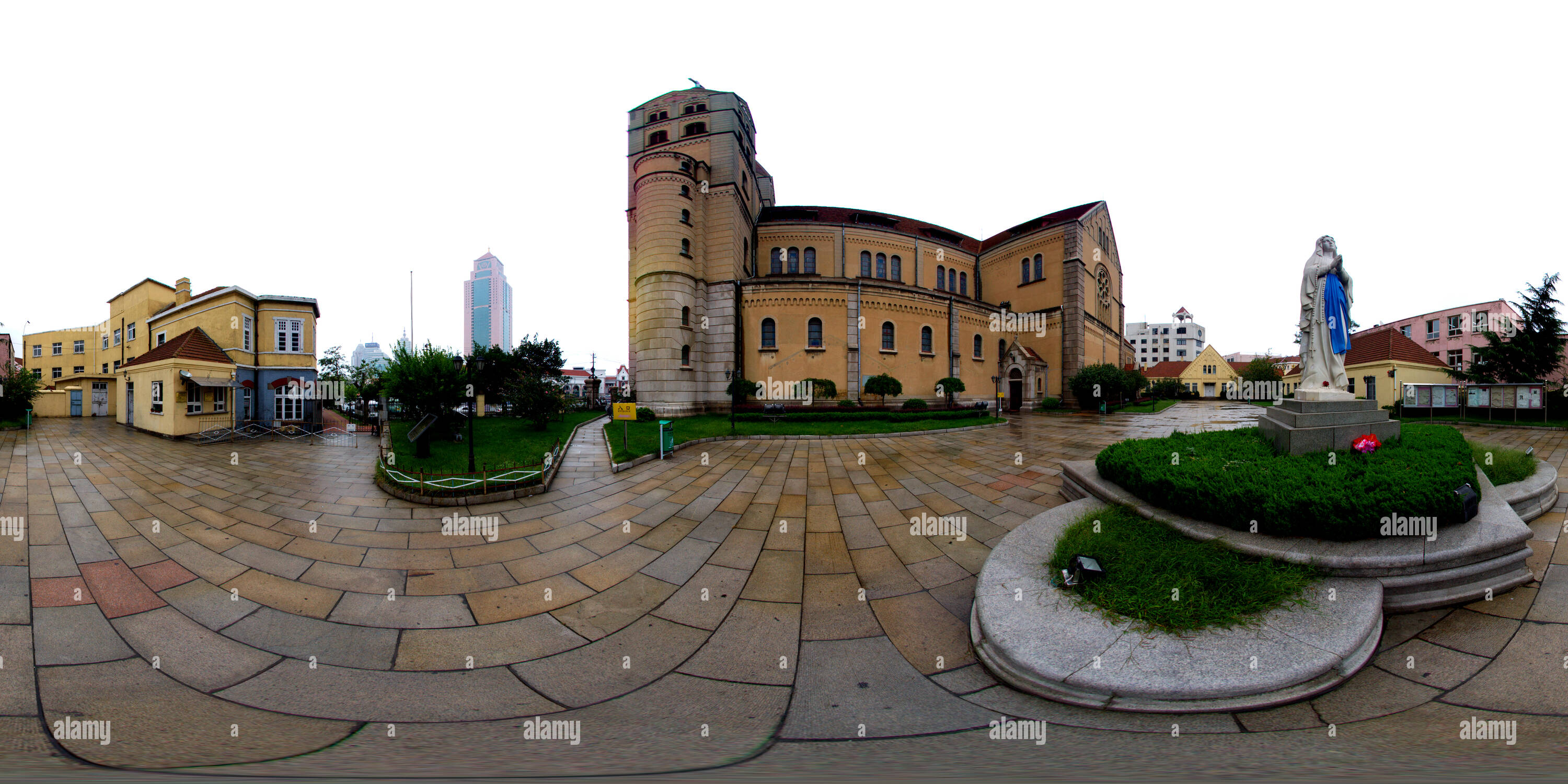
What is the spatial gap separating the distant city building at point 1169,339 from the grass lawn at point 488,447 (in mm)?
117585

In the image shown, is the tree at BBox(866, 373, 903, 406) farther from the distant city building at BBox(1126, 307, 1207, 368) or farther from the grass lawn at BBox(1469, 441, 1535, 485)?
the distant city building at BBox(1126, 307, 1207, 368)

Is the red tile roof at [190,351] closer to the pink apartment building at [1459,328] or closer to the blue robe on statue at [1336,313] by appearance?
the blue robe on statue at [1336,313]

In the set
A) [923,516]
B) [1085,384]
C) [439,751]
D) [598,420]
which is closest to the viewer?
[439,751]

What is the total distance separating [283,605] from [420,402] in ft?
40.6

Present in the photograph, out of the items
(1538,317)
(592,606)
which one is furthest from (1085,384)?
(592,606)

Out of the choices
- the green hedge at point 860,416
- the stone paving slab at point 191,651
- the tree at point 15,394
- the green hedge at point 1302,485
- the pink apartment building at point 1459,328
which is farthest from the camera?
the pink apartment building at point 1459,328

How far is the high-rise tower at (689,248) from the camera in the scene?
25.4 metres

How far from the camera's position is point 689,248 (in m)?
26.7

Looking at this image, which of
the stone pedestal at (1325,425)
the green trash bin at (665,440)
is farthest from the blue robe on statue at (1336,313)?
the green trash bin at (665,440)

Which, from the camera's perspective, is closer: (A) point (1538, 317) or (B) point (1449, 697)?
(B) point (1449, 697)

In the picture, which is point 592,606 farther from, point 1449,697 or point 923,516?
point 1449,697

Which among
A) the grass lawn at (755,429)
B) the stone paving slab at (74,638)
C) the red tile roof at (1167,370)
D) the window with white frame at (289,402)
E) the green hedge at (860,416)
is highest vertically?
the red tile roof at (1167,370)

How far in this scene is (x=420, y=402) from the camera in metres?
14.7

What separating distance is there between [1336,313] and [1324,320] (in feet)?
0.83
